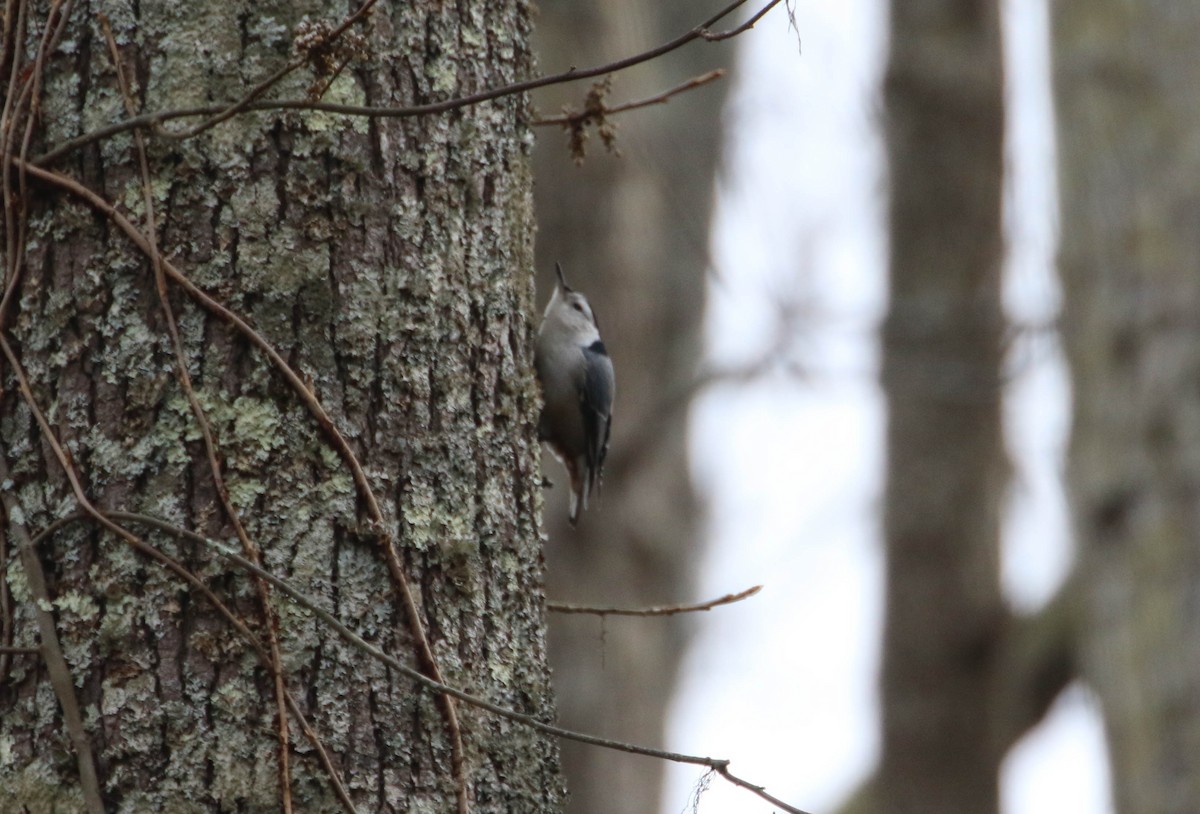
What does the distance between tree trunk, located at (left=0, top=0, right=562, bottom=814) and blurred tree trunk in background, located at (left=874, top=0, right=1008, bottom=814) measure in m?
4.11

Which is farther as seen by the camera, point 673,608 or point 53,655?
point 673,608

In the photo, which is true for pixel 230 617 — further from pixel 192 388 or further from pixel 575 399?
pixel 575 399

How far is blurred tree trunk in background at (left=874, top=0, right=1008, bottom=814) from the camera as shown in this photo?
571 cm

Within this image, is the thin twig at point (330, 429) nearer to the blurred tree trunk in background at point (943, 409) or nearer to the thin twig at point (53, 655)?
the thin twig at point (53, 655)

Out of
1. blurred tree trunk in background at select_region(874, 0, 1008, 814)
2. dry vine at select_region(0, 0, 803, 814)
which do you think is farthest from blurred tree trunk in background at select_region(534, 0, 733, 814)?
dry vine at select_region(0, 0, 803, 814)

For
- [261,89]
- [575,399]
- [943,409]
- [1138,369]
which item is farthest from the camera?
[943,409]

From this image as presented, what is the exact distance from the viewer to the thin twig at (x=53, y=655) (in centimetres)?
166

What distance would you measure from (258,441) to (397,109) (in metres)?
0.46

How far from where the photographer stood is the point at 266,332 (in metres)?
1.80

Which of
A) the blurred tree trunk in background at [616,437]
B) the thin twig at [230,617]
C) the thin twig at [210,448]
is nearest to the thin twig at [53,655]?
the thin twig at [230,617]

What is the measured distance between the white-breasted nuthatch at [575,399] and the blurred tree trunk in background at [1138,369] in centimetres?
145

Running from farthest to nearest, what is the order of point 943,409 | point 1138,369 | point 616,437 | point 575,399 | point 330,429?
point 943,409 → point 616,437 → point 1138,369 → point 575,399 → point 330,429

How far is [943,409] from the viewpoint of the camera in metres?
6.11

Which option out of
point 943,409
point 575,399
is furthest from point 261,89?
point 943,409
